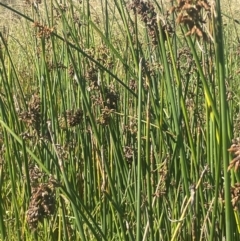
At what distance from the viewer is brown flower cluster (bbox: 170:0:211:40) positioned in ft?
2.00

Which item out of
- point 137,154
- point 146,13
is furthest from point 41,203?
point 146,13

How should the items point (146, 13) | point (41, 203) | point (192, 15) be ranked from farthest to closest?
point (146, 13) < point (41, 203) < point (192, 15)

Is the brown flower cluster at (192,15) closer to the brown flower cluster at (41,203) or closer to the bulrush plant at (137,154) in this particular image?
the bulrush plant at (137,154)

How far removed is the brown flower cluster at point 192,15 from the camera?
0.61m

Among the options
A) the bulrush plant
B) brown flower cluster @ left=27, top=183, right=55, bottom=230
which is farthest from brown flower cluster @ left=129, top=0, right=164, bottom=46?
brown flower cluster @ left=27, top=183, right=55, bottom=230

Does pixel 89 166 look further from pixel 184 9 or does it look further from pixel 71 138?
pixel 184 9

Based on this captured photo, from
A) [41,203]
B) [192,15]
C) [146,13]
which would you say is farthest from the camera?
[146,13]

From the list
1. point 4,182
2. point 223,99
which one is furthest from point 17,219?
point 223,99

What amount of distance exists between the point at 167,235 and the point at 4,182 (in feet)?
2.54

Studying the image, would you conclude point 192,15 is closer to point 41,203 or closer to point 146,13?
point 41,203

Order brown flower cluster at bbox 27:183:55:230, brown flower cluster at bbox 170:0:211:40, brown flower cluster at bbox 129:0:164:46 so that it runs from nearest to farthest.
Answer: brown flower cluster at bbox 170:0:211:40 < brown flower cluster at bbox 27:183:55:230 < brown flower cluster at bbox 129:0:164:46

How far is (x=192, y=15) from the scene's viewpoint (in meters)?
0.62

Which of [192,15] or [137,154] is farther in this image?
[137,154]

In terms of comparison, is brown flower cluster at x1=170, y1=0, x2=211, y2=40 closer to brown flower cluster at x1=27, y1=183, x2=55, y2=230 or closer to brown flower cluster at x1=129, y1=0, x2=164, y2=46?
brown flower cluster at x1=27, y1=183, x2=55, y2=230
